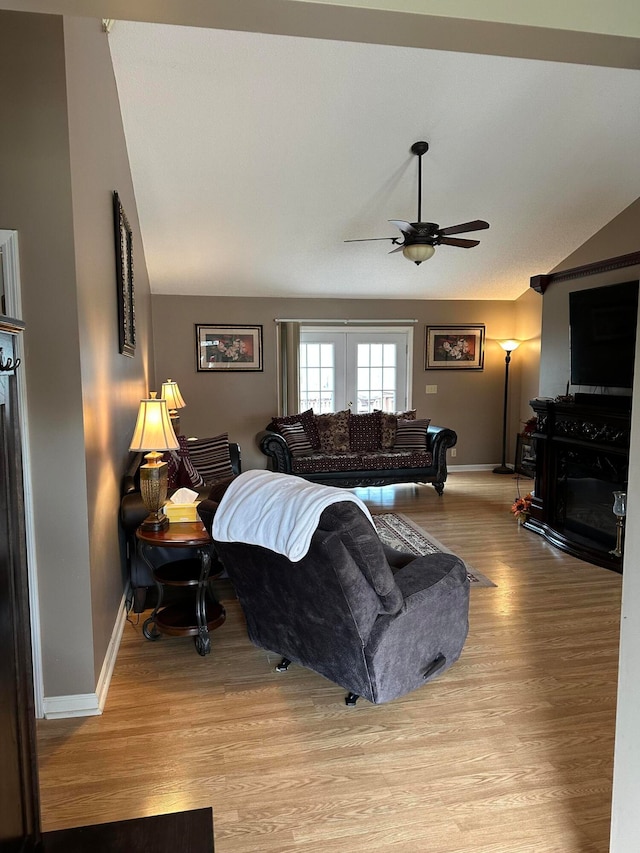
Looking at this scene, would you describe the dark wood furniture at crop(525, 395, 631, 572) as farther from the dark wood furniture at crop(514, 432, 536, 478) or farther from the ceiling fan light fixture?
the dark wood furniture at crop(514, 432, 536, 478)

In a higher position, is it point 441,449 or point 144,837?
point 441,449

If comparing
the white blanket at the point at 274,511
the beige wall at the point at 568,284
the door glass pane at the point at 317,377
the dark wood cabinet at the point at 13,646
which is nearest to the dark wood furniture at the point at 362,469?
the door glass pane at the point at 317,377

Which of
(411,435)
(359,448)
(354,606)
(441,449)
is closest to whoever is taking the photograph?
(354,606)

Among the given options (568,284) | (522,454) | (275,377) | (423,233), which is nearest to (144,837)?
(423,233)

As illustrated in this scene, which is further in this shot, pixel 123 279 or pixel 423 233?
pixel 423 233

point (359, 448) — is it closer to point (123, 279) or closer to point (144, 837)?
point (123, 279)

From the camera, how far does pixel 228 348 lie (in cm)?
723

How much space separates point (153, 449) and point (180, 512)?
394 millimetres

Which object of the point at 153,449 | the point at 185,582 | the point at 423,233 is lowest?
the point at 185,582

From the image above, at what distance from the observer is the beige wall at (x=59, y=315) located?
2168mm

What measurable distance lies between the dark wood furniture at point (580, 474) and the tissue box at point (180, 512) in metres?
3.08

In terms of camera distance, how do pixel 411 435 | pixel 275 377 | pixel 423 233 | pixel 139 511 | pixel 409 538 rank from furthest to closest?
pixel 275 377 < pixel 411 435 < pixel 409 538 < pixel 423 233 < pixel 139 511

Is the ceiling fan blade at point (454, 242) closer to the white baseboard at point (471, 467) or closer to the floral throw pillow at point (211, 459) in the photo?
the floral throw pillow at point (211, 459)

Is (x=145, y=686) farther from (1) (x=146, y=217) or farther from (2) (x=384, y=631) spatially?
(1) (x=146, y=217)
